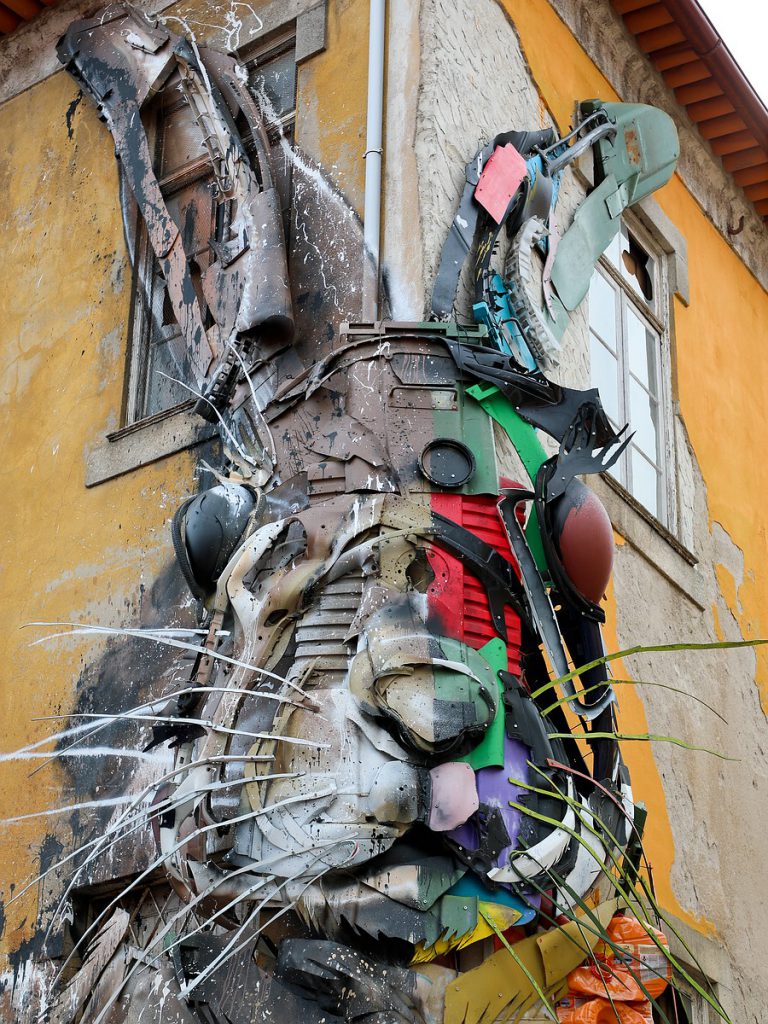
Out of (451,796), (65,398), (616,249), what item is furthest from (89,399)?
(451,796)

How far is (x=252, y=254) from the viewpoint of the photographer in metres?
6.07

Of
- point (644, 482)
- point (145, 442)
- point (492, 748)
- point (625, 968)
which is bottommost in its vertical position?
point (625, 968)

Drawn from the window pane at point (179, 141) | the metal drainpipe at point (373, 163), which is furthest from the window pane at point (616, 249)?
the window pane at point (179, 141)

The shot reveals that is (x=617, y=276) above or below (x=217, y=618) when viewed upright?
above

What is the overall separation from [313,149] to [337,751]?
2749mm

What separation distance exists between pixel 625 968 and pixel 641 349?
3.95 meters

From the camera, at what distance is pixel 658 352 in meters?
8.43

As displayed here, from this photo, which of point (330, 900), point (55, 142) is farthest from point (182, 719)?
point (55, 142)

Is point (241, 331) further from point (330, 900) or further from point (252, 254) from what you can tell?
point (330, 900)

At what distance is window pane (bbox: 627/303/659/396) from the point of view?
812 cm

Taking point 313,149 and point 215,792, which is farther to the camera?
point 313,149

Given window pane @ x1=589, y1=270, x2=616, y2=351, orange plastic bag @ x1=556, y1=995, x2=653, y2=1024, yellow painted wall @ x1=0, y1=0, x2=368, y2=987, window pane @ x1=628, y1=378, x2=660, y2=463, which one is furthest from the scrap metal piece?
orange plastic bag @ x1=556, y1=995, x2=653, y2=1024

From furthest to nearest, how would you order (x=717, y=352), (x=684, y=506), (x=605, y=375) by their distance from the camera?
(x=717, y=352)
(x=684, y=506)
(x=605, y=375)

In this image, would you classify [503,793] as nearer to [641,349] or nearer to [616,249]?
[641,349]
